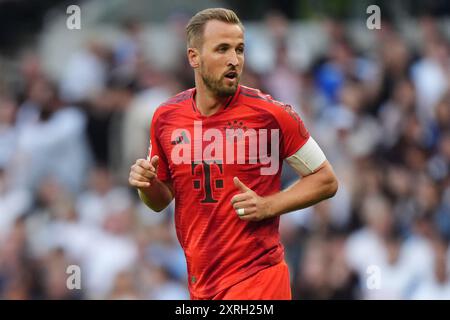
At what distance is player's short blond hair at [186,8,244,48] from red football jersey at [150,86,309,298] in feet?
1.31

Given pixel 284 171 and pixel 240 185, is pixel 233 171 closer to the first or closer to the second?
pixel 240 185

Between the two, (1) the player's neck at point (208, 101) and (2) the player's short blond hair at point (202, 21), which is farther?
(1) the player's neck at point (208, 101)

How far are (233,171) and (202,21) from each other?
2.93 feet

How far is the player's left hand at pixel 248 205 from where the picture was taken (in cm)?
587

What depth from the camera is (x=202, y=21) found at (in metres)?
6.09

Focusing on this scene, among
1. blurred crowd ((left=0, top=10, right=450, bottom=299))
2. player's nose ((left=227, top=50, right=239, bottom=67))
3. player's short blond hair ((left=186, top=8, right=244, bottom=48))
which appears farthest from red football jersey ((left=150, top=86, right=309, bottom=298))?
blurred crowd ((left=0, top=10, right=450, bottom=299))

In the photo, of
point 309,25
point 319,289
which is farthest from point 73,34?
point 319,289

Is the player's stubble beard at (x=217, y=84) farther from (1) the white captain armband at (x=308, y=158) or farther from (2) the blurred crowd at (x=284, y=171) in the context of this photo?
(2) the blurred crowd at (x=284, y=171)

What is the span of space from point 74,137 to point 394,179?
12.1 feet

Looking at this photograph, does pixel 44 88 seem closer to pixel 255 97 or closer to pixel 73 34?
pixel 73 34

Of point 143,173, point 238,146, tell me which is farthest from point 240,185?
point 143,173

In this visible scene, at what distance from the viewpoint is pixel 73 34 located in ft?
42.8

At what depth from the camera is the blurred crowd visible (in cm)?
1047

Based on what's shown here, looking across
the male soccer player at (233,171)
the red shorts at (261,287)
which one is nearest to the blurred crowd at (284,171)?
the red shorts at (261,287)
